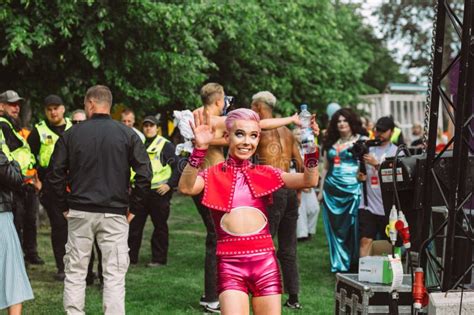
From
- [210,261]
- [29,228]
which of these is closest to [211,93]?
[210,261]

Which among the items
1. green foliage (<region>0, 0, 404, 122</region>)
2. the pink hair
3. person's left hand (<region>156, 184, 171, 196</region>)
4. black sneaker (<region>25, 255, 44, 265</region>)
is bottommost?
black sneaker (<region>25, 255, 44, 265</region>)

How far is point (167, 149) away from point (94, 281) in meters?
1.99

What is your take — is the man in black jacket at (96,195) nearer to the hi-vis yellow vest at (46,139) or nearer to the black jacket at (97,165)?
the black jacket at (97,165)

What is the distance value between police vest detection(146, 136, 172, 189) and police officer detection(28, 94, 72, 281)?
123cm

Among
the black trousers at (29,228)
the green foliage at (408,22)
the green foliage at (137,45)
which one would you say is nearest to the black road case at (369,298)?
the black trousers at (29,228)

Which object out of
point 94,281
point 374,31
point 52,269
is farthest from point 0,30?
point 374,31

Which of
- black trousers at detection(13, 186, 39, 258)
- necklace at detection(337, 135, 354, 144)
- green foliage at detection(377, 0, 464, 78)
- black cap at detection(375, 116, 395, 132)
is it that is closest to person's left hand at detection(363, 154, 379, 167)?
black cap at detection(375, 116, 395, 132)

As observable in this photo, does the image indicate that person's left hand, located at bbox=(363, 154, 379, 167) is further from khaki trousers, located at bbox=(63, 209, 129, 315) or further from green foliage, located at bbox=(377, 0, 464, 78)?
green foliage, located at bbox=(377, 0, 464, 78)

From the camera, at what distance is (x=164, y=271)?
10039mm

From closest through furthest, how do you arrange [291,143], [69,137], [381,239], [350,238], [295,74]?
[69,137] < [291,143] < [381,239] < [350,238] < [295,74]

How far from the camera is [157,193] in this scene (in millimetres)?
10461

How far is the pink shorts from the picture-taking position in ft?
16.2

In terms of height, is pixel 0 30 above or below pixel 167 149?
above

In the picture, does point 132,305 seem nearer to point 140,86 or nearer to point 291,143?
point 291,143
